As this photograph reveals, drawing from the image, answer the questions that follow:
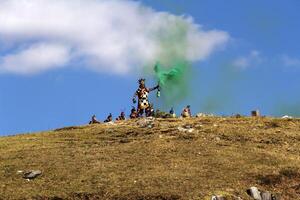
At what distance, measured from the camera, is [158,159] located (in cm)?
3634

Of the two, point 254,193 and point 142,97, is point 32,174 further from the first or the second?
point 142,97

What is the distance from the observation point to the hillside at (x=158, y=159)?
1258 inches

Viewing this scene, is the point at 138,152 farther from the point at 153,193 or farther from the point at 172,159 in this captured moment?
the point at 153,193

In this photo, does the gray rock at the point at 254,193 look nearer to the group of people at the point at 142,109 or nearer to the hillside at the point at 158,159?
the hillside at the point at 158,159

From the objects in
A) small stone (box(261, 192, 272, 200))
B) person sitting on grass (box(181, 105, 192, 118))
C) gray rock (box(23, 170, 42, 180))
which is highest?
person sitting on grass (box(181, 105, 192, 118))

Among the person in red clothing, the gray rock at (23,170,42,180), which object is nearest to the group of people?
the person in red clothing

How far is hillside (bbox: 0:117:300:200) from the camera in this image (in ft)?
105

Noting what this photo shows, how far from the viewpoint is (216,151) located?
37.7 m

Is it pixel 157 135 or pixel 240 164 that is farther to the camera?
pixel 157 135

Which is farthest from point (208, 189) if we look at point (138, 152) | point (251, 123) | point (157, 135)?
point (251, 123)

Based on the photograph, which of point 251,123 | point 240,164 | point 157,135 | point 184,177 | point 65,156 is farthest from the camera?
point 251,123

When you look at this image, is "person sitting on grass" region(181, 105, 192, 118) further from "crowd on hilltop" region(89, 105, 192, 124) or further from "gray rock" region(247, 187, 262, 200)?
"gray rock" region(247, 187, 262, 200)

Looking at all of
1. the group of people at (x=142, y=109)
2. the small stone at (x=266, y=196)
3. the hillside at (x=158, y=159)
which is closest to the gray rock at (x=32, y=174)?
the hillside at (x=158, y=159)

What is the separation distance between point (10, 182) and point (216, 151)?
34.0 ft
